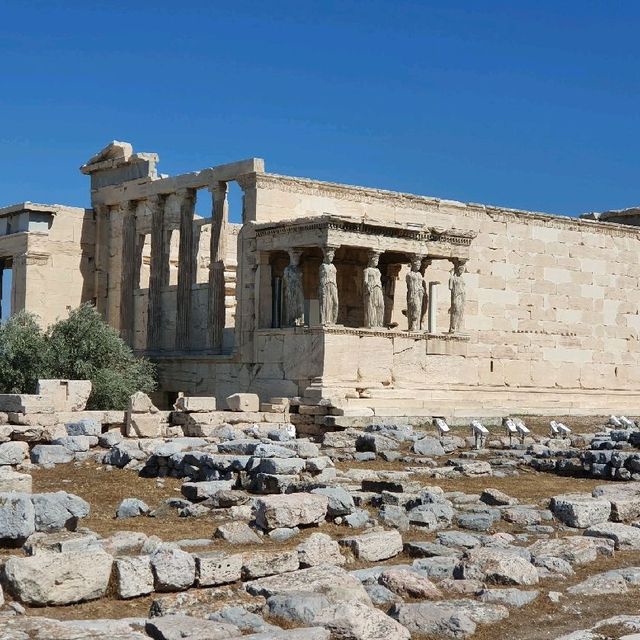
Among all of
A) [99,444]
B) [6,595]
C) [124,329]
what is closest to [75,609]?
[6,595]

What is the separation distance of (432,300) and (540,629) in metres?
18.0

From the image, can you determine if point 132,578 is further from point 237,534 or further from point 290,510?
point 290,510

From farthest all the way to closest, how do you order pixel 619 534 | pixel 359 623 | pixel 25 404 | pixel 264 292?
pixel 264 292
pixel 25 404
pixel 619 534
pixel 359 623

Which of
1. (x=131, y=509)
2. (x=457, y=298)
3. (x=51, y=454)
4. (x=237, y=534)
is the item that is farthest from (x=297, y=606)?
(x=457, y=298)

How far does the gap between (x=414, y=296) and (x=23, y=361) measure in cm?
790

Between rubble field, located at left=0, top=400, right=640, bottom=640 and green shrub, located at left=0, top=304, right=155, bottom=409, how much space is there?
5.83 metres

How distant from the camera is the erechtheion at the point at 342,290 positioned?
22.7m

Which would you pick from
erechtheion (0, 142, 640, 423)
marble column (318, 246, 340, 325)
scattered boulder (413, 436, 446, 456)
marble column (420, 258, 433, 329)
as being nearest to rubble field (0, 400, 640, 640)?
scattered boulder (413, 436, 446, 456)

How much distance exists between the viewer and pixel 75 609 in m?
7.25

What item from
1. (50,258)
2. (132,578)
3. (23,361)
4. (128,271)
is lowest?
(132,578)

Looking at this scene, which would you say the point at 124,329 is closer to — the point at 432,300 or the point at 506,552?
the point at 432,300

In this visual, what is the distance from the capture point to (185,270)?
87.4ft

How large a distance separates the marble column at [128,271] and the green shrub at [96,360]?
3.78 meters

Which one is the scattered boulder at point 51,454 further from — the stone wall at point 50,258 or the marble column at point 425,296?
the stone wall at point 50,258
